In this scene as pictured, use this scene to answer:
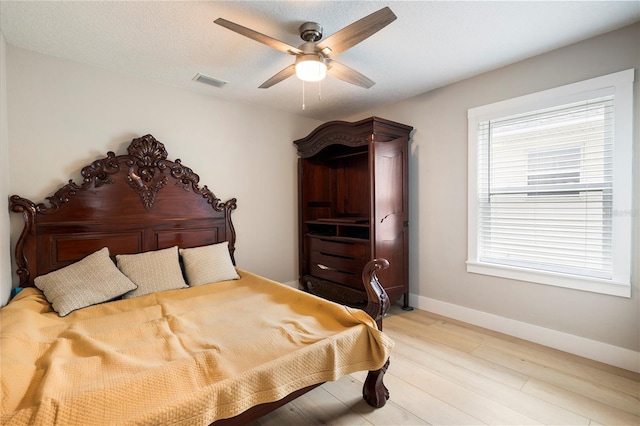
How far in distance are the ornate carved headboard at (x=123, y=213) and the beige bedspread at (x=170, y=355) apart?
399 mm

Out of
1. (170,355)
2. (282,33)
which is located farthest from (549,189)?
(170,355)

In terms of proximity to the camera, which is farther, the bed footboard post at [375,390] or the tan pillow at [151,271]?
the tan pillow at [151,271]

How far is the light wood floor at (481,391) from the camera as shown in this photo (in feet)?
5.42

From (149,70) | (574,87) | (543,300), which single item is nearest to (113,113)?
(149,70)

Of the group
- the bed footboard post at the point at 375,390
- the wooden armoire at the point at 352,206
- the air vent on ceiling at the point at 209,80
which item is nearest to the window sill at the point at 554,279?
the wooden armoire at the point at 352,206

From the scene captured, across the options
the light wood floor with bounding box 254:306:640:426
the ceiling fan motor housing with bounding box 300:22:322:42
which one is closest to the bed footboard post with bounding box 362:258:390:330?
the light wood floor with bounding box 254:306:640:426

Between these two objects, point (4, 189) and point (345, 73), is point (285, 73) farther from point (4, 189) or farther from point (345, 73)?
point (4, 189)

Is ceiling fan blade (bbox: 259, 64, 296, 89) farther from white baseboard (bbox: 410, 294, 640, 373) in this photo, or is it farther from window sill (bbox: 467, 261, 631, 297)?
white baseboard (bbox: 410, 294, 640, 373)

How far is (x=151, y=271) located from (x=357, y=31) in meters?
2.43

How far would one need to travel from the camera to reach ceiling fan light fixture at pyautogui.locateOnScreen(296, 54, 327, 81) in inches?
77.1

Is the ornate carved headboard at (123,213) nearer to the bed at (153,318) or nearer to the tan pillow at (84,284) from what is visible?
the bed at (153,318)

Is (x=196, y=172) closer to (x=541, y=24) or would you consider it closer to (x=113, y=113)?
(x=113, y=113)

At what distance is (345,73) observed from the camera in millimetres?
2195

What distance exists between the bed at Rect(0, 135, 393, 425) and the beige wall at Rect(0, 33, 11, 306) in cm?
10
